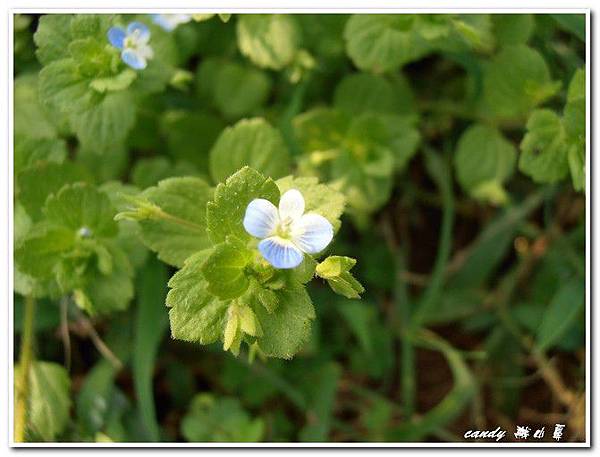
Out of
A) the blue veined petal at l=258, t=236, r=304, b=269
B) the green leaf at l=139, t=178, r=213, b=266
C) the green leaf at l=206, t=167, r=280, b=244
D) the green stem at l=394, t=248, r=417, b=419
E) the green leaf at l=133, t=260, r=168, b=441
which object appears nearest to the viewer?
the blue veined petal at l=258, t=236, r=304, b=269

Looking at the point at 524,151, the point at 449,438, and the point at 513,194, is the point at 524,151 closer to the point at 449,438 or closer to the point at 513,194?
the point at 513,194

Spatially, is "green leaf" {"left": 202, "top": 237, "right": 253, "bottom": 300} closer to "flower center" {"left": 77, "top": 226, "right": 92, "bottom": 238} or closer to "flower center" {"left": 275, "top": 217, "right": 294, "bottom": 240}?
"flower center" {"left": 275, "top": 217, "right": 294, "bottom": 240}

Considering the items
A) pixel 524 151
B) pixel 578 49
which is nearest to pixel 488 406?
pixel 524 151

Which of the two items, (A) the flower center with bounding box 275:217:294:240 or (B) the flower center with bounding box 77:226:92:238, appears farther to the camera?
(B) the flower center with bounding box 77:226:92:238

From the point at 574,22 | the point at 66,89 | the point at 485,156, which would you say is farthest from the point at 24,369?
the point at 574,22

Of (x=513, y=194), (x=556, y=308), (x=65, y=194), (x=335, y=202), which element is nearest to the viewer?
(x=335, y=202)

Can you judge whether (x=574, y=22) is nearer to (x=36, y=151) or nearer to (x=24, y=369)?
(x=36, y=151)

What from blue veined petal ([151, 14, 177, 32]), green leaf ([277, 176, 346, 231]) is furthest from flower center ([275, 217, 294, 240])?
blue veined petal ([151, 14, 177, 32])

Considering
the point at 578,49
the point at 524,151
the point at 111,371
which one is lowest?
the point at 111,371
